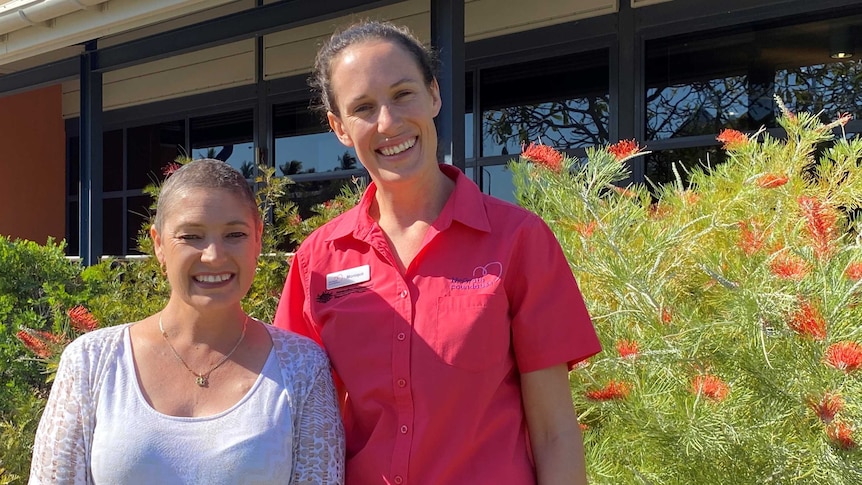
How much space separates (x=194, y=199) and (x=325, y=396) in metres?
0.51

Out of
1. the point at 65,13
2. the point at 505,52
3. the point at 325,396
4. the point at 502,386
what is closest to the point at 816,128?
the point at 502,386

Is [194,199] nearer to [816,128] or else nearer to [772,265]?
[772,265]

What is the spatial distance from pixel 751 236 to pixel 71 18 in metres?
5.82

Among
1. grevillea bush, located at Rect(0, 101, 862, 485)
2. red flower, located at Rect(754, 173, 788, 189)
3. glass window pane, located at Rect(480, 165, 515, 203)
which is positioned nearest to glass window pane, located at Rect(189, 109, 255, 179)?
glass window pane, located at Rect(480, 165, 515, 203)

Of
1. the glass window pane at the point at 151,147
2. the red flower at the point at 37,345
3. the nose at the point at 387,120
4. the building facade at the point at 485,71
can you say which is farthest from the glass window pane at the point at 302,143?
the nose at the point at 387,120

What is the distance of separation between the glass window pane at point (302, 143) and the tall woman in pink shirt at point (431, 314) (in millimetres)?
6340

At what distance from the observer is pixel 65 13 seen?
6211mm

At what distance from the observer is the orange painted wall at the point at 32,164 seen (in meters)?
10.7

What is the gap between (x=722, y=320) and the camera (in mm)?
2219

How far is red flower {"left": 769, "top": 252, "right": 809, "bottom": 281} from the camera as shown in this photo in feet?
6.00

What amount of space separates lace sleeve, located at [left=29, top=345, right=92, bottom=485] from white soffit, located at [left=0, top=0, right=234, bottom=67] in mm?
4341

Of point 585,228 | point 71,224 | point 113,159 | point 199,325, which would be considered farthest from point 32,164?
point 199,325

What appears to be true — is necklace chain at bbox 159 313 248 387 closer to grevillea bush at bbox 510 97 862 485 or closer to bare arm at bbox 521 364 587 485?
bare arm at bbox 521 364 587 485

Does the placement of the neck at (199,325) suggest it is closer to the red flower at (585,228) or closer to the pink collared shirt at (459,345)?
the pink collared shirt at (459,345)
